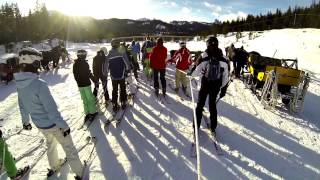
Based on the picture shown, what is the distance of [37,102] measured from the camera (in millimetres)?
4398

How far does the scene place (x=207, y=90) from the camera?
6.30 meters

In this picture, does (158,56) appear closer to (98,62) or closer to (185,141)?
(98,62)

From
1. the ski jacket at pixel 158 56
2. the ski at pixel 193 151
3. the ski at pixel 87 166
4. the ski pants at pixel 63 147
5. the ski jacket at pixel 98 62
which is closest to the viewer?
the ski pants at pixel 63 147

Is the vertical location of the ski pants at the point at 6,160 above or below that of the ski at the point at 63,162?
above

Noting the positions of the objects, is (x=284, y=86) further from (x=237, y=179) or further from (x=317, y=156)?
(x=237, y=179)

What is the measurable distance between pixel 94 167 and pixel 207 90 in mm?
2739

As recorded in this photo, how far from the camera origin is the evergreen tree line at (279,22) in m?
46.8

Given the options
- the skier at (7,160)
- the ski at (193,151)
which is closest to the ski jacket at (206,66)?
the ski at (193,151)

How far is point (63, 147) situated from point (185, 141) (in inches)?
106

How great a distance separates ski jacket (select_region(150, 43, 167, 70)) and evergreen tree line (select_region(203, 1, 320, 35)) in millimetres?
37984

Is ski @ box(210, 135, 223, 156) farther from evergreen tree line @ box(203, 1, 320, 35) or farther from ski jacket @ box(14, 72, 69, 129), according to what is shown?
evergreen tree line @ box(203, 1, 320, 35)

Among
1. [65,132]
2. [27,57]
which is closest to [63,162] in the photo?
[65,132]

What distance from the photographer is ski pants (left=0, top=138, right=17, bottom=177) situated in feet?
15.4

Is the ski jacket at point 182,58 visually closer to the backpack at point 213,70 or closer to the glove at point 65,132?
the backpack at point 213,70
